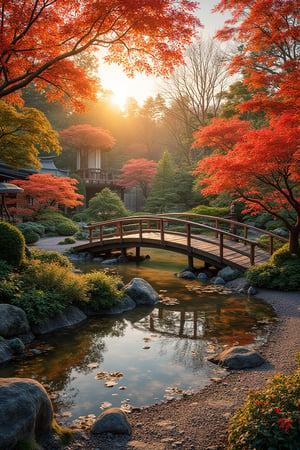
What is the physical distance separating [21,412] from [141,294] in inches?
252

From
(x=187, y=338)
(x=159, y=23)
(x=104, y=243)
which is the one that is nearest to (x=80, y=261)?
(x=104, y=243)

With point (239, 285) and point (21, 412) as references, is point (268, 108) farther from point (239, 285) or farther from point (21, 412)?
point (21, 412)

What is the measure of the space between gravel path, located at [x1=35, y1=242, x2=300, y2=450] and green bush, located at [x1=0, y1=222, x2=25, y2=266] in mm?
5841

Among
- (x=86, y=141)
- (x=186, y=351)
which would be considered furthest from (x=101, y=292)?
(x=86, y=141)

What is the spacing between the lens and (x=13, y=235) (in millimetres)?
9234

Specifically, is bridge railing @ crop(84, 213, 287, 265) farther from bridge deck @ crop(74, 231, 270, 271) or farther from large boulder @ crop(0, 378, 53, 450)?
large boulder @ crop(0, 378, 53, 450)

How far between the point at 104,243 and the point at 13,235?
6.79m

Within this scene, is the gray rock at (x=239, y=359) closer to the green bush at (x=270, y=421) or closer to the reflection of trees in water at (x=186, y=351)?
the reflection of trees in water at (x=186, y=351)

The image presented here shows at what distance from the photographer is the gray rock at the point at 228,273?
37.7 ft

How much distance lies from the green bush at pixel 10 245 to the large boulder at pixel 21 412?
5.93 meters

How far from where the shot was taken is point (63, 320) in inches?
310

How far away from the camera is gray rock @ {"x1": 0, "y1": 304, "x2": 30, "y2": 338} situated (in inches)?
259

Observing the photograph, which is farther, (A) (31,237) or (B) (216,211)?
(B) (216,211)

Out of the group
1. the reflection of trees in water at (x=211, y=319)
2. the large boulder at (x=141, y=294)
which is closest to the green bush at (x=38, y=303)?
the reflection of trees in water at (x=211, y=319)
